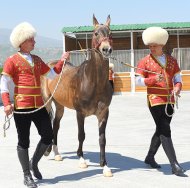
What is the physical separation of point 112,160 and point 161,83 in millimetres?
1744

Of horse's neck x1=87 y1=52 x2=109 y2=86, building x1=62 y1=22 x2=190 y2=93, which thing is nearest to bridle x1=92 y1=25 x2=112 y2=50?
horse's neck x1=87 y1=52 x2=109 y2=86

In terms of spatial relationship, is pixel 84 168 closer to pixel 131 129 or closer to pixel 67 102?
pixel 67 102

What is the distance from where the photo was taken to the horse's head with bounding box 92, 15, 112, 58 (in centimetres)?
526

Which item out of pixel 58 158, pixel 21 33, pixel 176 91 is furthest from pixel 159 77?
pixel 58 158

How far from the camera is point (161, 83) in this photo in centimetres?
560

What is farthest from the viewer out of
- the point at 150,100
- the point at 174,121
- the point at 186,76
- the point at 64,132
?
the point at 186,76

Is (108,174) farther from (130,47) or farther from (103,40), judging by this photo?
(130,47)

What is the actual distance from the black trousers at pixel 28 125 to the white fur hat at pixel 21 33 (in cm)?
88

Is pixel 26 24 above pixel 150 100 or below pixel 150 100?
above

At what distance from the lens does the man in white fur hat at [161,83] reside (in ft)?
18.2

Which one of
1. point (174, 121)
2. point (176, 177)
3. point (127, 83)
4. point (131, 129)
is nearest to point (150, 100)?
point (176, 177)

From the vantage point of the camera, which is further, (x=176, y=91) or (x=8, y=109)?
(x=176, y=91)

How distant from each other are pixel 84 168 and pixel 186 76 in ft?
51.7

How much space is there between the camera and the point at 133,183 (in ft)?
17.2
